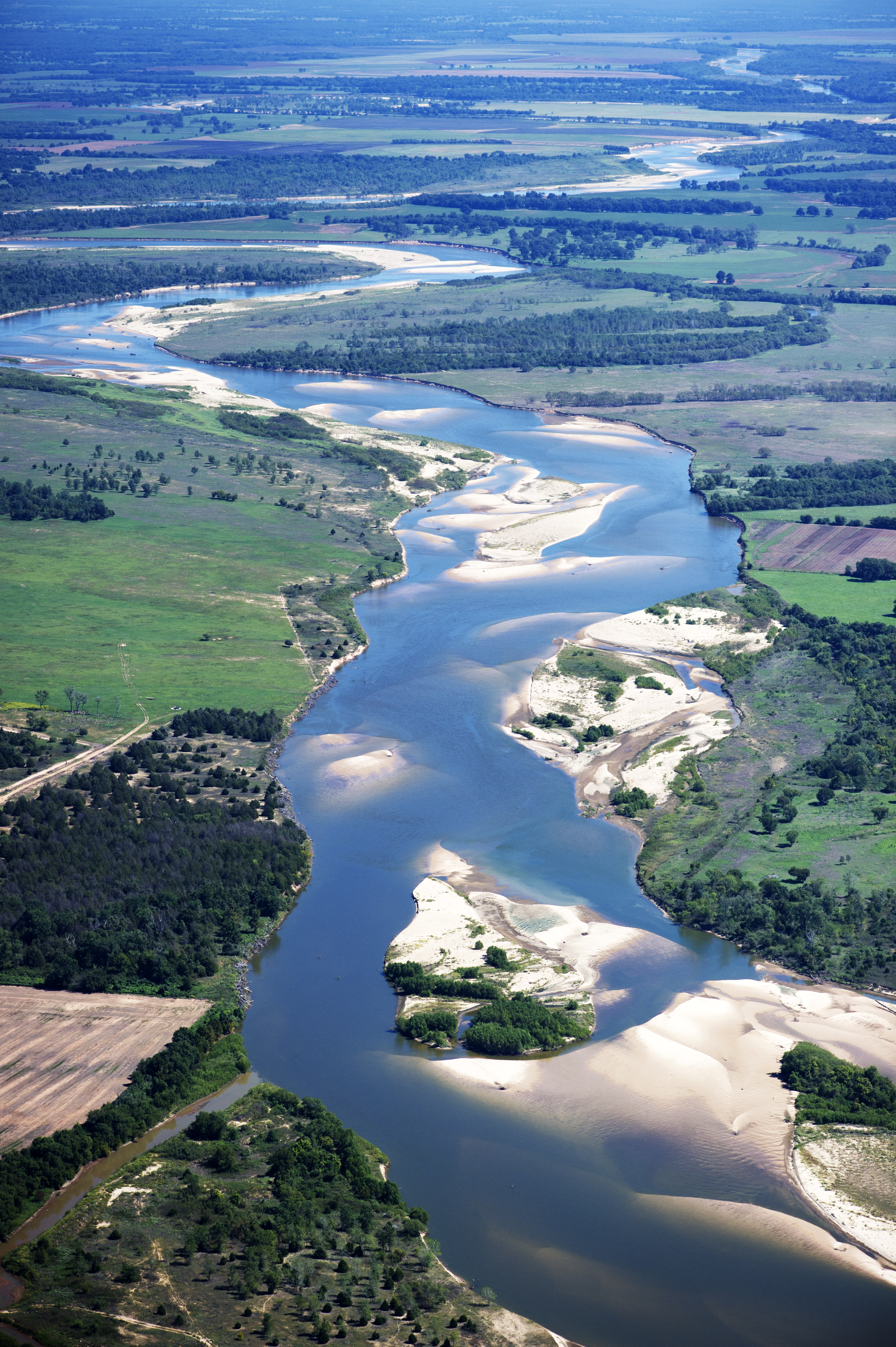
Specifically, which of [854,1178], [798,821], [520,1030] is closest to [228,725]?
[798,821]

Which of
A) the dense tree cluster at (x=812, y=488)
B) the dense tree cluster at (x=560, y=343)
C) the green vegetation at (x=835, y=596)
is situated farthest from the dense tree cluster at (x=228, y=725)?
the dense tree cluster at (x=560, y=343)

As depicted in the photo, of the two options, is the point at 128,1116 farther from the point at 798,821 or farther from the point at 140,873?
the point at 798,821

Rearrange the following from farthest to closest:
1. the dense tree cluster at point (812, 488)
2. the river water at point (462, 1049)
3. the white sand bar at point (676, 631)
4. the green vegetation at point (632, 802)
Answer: the dense tree cluster at point (812, 488) → the white sand bar at point (676, 631) → the green vegetation at point (632, 802) → the river water at point (462, 1049)

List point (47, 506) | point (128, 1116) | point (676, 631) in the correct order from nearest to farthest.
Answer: point (128, 1116)
point (676, 631)
point (47, 506)

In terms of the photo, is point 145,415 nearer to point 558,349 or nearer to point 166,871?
point 558,349

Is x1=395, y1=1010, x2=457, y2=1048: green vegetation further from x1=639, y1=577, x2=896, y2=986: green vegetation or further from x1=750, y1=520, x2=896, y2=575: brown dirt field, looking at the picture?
x1=750, y1=520, x2=896, y2=575: brown dirt field

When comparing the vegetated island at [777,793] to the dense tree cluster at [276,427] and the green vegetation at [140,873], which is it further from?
the dense tree cluster at [276,427]
